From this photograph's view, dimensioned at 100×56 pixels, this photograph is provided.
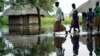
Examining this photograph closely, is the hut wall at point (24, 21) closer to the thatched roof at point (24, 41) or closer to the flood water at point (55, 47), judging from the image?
the thatched roof at point (24, 41)

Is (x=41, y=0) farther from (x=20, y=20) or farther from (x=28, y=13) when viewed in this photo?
(x=20, y=20)

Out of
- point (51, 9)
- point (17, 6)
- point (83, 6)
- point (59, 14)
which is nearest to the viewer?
point (59, 14)

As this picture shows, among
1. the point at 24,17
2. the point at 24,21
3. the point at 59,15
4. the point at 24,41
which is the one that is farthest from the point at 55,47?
the point at 24,17

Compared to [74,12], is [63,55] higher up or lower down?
lower down

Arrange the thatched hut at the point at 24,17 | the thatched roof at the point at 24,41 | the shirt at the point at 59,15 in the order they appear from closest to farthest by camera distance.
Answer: the thatched roof at the point at 24,41 → the shirt at the point at 59,15 → the thatched hut at the point at 24,17

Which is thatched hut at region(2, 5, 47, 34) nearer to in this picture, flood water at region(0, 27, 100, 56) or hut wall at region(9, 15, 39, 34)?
hut wall at region(9, 15, 39, 34)

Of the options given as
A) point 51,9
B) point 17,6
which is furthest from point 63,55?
point 51,9

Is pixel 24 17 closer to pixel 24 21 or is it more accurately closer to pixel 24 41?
pixel 24 21

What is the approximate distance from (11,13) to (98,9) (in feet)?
102

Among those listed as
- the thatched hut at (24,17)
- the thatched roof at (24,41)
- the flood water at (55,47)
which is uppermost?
the thatched hut at (24,17)

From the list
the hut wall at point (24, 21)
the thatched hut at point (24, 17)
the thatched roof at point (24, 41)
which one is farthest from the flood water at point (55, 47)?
the hut wall at point (24, 21)

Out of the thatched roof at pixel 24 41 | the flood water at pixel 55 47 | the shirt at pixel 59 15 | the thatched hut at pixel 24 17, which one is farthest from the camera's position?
the thatched hut at pixel 24 17

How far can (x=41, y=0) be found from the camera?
157 feet

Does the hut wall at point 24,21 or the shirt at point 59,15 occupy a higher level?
the shirt at point 59,15
